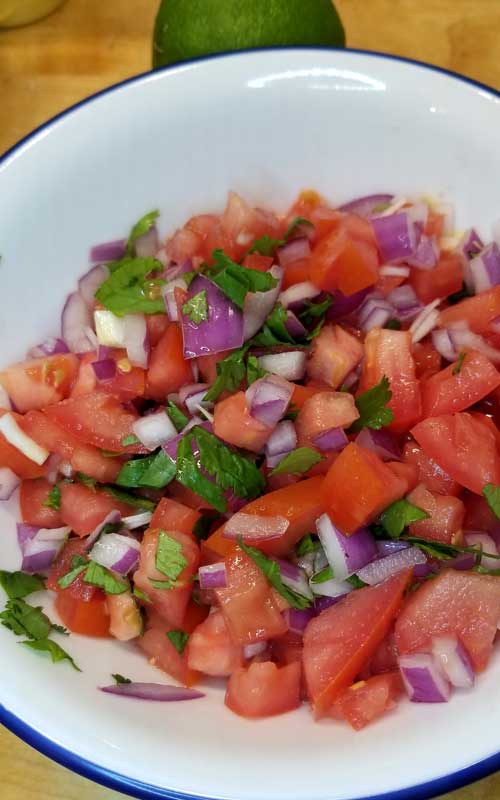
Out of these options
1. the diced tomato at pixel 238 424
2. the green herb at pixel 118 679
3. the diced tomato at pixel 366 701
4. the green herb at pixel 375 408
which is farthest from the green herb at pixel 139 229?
the diced tomato at pixel 366 701

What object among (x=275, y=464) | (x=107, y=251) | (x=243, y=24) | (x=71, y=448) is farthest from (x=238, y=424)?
(x=243, y=24)

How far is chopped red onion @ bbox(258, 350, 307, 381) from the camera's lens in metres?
1.28

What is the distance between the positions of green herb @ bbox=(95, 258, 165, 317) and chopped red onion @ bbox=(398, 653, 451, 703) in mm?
701

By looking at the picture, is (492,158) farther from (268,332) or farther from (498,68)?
(498,68)

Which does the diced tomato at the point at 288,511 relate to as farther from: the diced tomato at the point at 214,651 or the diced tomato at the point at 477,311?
the diced tomato at the point at 477,311

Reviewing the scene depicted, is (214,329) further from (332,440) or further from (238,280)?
(332,440)

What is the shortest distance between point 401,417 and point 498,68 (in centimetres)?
114

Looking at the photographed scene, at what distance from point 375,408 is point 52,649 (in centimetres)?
60

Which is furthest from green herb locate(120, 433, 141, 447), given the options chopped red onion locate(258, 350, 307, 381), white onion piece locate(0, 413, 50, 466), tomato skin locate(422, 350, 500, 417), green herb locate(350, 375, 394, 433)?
tomato skin locate(422, 350, 500, 417)

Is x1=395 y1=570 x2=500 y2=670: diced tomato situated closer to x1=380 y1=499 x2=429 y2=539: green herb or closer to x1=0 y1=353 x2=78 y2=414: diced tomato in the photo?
x1=380 y1=499 x2=429 y2=539: green herb

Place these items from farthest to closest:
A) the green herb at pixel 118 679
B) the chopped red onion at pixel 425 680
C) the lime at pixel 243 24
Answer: the lime at pixel 243 24
the green herb at pixel 118 679
the chopped red onion at pixel 425 680

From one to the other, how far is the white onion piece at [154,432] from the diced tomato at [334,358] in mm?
253

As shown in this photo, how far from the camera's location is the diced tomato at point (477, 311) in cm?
131

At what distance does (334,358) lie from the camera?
1.28m
